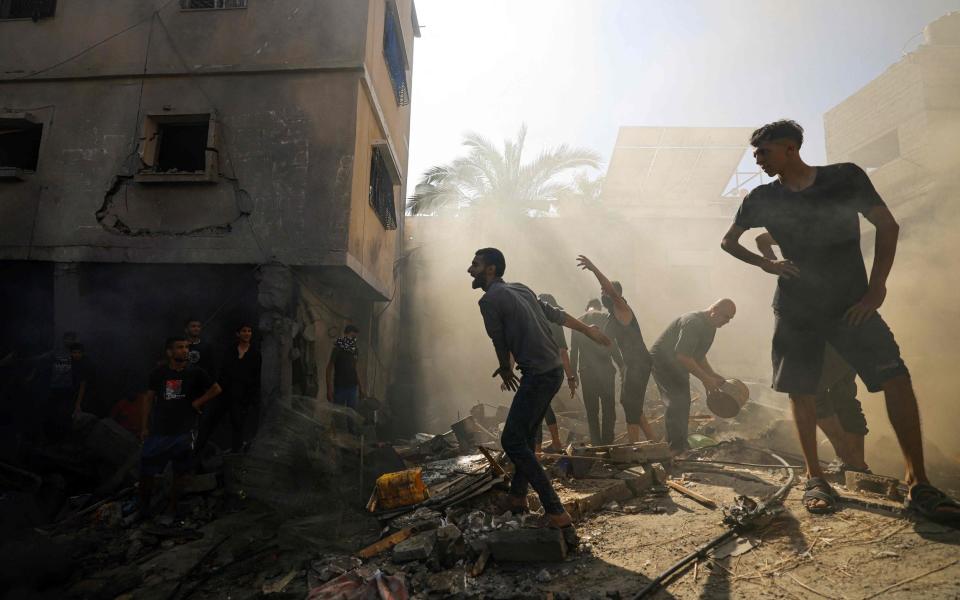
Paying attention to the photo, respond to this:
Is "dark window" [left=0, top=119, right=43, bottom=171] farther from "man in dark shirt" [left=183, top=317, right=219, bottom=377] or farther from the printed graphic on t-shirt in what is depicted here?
the printed graphic on t-shirt

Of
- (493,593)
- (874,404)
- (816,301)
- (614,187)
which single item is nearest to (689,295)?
(614,187)

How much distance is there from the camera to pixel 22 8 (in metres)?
7.79

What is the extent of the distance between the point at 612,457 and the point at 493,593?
2.22 meters

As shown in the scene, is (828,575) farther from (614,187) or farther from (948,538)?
(614,187)

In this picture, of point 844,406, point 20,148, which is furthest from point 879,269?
point 20,148

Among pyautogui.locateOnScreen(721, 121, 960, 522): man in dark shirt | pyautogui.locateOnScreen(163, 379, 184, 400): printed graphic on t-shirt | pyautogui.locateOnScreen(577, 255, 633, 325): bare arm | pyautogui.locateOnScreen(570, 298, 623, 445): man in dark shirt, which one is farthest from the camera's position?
pyautogui.locateOnScreen(570, 298, 623, 445): man in dark shirt

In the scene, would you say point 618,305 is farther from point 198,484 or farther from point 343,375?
point 198,484

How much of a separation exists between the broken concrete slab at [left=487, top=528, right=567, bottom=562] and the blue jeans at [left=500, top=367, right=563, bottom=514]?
0.78 feet

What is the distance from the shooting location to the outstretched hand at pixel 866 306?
2.53 metres

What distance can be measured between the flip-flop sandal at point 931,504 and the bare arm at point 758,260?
4.15 feet

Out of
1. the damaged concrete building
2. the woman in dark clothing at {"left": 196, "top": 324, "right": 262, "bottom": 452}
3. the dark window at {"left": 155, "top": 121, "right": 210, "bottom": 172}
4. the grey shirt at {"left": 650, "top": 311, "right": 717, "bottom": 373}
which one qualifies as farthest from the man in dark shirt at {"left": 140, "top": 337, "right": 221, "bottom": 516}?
the grey shirt at {"left": 650, "top": 311, "right": 717, "bottom": 373}

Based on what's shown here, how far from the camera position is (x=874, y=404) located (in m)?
7.34

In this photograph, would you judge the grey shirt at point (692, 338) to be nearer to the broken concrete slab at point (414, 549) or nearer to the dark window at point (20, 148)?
the broken concrete slab at point (414, 549)

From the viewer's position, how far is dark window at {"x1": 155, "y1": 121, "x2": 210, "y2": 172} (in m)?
7.29
